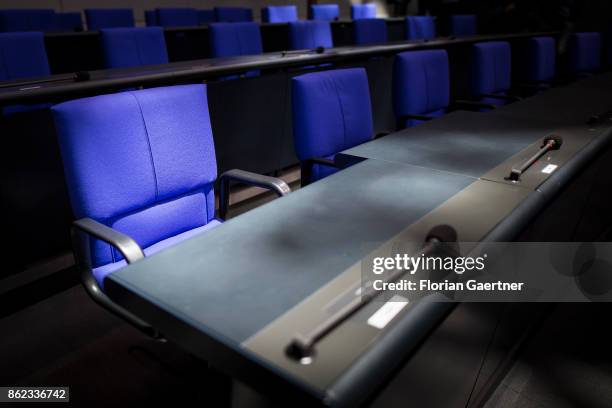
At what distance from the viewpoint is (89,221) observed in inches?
51.2

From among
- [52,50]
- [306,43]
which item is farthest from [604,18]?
[52,50]

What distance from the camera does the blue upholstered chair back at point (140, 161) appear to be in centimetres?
133

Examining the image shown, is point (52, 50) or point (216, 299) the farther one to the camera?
point (52, 50)

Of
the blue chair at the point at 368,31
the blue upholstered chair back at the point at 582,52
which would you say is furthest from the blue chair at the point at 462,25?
the blue upholstered chair back at the point at 582,52

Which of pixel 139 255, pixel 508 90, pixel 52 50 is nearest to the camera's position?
pixel 139 255

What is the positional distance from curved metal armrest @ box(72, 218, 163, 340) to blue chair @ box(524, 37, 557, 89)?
3608 mm

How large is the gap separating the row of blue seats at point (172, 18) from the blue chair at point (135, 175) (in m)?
3.60

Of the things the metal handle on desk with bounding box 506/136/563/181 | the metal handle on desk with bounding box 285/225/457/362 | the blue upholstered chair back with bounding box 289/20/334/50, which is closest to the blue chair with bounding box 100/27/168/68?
the blue upholstered chair back with bounding box 289/20/334/50

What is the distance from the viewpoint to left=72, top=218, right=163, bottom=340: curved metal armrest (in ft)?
3.85

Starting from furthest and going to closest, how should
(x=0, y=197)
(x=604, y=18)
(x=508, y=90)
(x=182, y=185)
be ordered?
(x=604, y=18), (x=508, y=90), (x=0, y=197), (x=182, y=185)

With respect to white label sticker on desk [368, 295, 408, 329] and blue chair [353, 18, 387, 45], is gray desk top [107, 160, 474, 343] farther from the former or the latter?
blue chair [353, 18, 387, 45]

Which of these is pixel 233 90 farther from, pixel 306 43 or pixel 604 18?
pixel 604 18

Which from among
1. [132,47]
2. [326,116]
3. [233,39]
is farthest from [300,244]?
[233,39]

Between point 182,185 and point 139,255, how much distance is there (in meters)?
0.46
